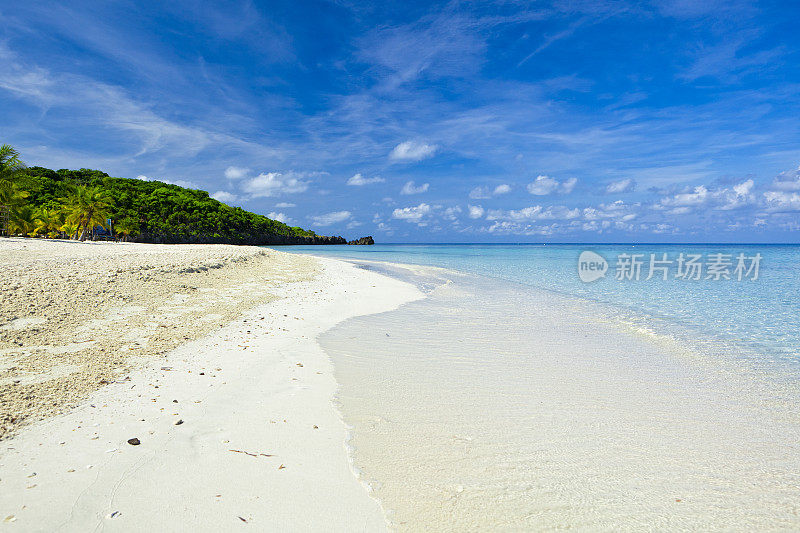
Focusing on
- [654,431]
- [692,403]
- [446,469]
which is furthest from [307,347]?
[692,403]

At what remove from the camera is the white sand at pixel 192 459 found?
2865 millimetres

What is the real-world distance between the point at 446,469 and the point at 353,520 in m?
1.05

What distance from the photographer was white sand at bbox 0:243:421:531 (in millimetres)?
2865

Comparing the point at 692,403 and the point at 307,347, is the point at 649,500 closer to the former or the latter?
the point at 692,403

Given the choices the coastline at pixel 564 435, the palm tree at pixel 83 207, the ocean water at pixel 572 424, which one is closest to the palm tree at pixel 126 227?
the palm tree at pixel 83 207

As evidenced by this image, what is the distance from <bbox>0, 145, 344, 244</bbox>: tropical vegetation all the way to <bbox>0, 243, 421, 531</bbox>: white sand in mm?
36238

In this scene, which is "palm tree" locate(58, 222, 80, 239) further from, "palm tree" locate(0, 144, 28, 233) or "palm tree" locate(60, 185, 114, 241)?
"palm tree" locate(0, 144, 28, 233)

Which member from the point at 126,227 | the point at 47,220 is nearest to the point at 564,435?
the point at 47,220

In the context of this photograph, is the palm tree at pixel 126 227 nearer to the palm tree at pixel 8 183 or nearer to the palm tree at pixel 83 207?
the palm tree at pixel 83 207

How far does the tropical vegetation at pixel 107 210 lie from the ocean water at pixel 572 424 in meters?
38.0

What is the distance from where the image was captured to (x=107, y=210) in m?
60.2

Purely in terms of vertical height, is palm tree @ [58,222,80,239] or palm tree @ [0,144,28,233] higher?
palm tree @ [0,144,28,233]

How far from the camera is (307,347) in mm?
7516

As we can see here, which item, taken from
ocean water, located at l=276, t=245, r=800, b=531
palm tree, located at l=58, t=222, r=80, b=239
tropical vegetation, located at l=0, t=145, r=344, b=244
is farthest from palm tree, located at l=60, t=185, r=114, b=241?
ocean water, located at l=276, t=245, r=800, b=531
